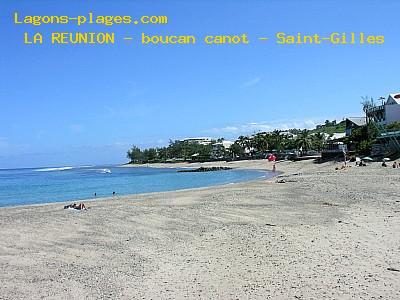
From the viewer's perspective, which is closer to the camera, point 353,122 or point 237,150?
point 353,122

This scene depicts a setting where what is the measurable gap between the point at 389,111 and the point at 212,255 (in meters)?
69.7

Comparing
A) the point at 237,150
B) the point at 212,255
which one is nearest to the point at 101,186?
the point at 212,255

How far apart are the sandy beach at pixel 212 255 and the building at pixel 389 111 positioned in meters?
58.8

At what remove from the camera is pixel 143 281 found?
9.01 metres

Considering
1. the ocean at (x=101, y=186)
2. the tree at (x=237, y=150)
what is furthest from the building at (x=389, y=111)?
the tree at (x=237, y=150)

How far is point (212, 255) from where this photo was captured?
428 inches

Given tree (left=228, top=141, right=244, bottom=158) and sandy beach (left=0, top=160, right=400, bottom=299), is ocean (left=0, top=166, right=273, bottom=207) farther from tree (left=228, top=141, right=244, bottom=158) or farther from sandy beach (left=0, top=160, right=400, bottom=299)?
tree (left=228, top=141, right=244, bottom=158)

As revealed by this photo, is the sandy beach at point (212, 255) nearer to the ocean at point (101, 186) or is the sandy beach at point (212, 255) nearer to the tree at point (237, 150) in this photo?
the ocean at point (101, 186)

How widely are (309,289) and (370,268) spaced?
1.81 m

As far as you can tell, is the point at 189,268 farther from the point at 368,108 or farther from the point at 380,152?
the point at 368,108

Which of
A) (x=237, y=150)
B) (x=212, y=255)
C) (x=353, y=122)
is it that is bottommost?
(x=212, y=255)

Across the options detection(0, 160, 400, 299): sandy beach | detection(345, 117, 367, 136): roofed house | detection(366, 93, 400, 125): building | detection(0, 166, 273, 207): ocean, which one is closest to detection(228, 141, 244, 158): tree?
detection(345, 117, 367, 136): roofed house

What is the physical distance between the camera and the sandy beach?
26.8 ft

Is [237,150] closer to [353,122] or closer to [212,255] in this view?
[353,122]
